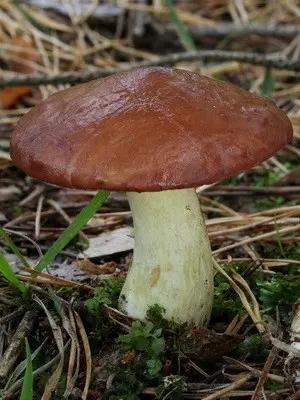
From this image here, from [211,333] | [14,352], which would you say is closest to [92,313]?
[14,352]

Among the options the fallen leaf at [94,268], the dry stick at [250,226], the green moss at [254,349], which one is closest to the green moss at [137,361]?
the green moss at [254,349]

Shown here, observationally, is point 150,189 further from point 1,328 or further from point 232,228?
point 232,228

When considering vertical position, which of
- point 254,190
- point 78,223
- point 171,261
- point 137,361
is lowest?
point 254,190

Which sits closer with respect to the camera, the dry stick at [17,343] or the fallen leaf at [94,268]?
the dry stick at [17,343]

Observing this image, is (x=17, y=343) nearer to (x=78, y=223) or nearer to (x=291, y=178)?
(x=78, y=223)

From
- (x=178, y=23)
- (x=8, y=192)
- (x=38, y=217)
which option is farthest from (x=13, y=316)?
(x=178, y=23)

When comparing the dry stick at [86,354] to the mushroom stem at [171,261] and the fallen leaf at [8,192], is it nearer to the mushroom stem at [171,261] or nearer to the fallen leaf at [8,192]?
the mushroom stem at [171,261]

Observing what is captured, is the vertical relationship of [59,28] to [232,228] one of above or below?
above
